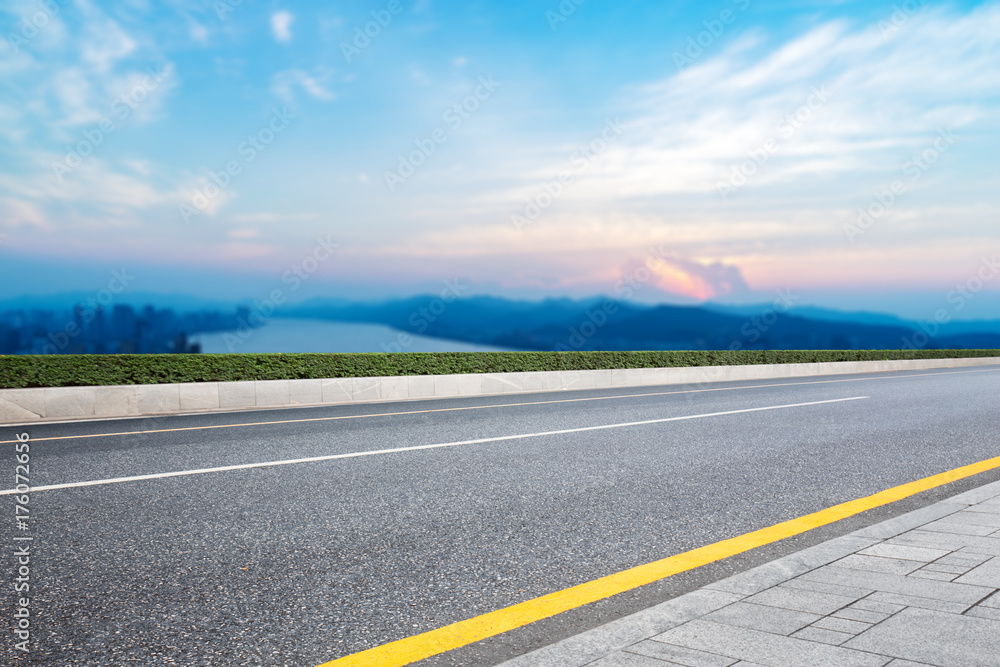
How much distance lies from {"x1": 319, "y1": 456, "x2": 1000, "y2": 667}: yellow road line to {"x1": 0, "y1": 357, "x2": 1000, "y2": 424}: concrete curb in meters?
10.8

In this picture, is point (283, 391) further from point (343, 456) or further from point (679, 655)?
point (679, 655)

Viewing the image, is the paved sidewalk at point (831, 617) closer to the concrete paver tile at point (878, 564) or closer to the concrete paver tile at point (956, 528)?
the concrete paver tile at point (878, 564)

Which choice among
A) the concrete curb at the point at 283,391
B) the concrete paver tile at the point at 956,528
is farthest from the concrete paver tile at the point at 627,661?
the concrete curb at the point at 283,391

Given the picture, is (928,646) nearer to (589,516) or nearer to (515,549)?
(515,549)

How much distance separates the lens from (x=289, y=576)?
12.3 ft

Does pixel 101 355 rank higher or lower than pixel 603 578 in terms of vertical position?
higher

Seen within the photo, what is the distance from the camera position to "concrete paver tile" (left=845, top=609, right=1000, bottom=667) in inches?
104

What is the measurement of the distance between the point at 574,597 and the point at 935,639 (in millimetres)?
1471

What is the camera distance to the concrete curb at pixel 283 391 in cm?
1173

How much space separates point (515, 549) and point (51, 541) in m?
2.74

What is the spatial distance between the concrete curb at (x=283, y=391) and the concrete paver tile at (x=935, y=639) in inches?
475

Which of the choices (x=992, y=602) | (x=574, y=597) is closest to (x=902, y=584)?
(x=992, y=602)

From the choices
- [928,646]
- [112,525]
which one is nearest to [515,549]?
[928,646]

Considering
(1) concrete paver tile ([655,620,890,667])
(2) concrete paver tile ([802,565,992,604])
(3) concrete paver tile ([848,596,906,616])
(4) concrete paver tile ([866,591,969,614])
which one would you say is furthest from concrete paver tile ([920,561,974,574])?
(1) concrete paver tile ([655,620,890,667])
